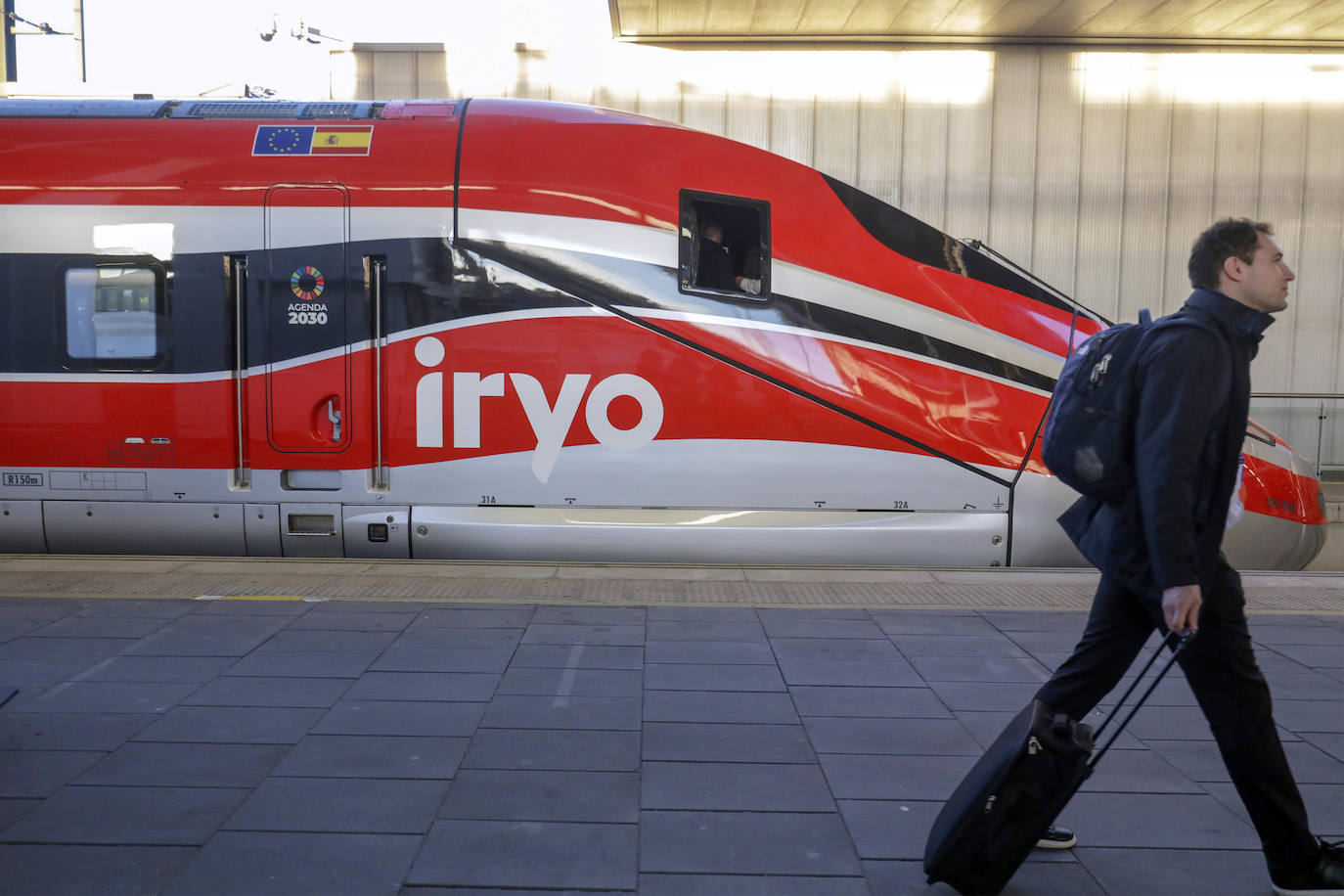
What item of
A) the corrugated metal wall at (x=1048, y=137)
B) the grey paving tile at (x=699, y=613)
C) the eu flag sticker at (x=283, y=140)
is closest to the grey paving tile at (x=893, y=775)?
the grey paving tile at (x=699, y=613)

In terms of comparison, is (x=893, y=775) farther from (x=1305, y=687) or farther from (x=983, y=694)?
(x=1305, y=687)

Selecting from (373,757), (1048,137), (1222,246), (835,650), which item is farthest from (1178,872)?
(1048,137)

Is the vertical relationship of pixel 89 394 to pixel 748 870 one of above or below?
above

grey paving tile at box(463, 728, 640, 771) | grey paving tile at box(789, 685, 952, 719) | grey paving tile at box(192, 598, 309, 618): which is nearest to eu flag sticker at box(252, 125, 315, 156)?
grey paving tile at box(192, 598, 309, 618)

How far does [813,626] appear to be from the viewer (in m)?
5.26

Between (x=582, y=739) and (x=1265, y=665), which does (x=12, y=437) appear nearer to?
(x=582, y=739)

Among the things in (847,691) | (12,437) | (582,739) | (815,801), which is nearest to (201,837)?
(582,739)

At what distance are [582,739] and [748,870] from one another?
1040 millimetres

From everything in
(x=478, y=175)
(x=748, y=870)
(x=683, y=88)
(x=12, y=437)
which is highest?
(x=683, y=88)

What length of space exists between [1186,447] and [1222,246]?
1.80 feet

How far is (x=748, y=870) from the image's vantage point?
283cm

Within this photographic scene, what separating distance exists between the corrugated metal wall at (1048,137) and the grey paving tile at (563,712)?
9.55 m

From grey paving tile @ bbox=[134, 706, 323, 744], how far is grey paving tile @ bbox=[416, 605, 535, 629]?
50.0 inches

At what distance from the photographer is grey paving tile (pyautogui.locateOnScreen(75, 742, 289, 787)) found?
3330mm
